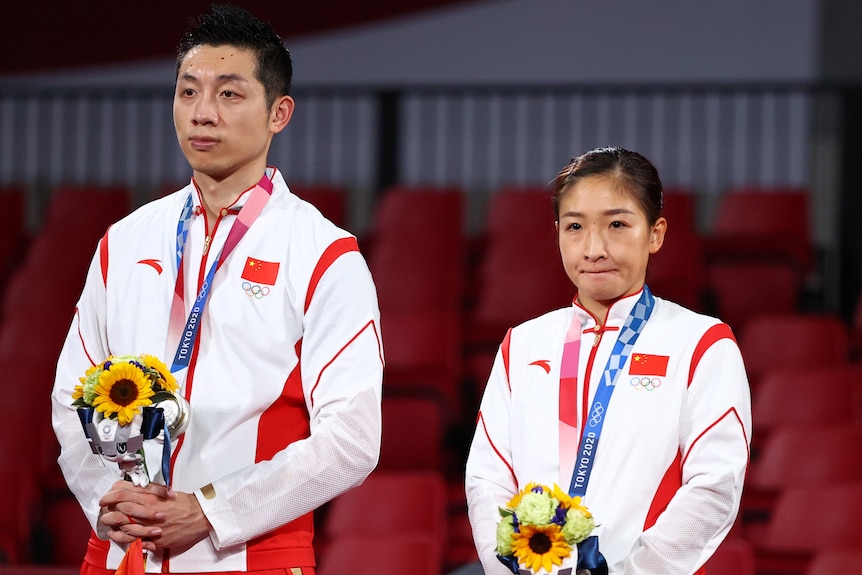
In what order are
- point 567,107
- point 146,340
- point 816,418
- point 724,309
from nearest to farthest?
point 146,340
point 816,418
point 724,309
point 567,107

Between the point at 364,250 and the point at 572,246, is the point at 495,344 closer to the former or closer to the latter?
the point at 364,250

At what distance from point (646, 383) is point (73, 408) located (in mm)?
912

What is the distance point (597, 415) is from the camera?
90.1 inches

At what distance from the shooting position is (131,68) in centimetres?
851

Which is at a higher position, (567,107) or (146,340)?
(567,107)

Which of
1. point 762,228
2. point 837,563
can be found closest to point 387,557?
point 837,563

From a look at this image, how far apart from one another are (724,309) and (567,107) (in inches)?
89.9

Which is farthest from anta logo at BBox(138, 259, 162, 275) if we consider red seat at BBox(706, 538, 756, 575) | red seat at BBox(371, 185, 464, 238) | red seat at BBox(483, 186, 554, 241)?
red seat at BBox(371, 185, 464, 238)

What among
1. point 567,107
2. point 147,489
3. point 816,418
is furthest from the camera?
point 567,107

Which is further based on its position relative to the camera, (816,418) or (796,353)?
(796,353)

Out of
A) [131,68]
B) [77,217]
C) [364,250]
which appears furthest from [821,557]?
[131,68]

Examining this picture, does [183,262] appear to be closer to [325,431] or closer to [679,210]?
[325,431]

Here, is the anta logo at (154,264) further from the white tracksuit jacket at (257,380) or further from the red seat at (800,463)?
the red seat at (800,463)

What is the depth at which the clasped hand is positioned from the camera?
2.03m
